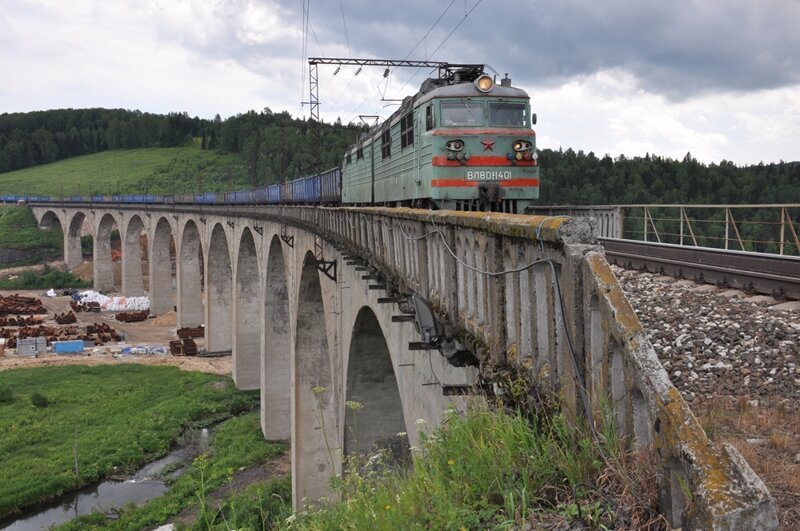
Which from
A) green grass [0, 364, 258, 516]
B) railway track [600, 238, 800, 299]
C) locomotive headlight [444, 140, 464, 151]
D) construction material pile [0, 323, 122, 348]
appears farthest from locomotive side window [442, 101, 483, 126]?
construction material pile [0, 323, 122, 348]

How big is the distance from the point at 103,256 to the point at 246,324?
4577cm

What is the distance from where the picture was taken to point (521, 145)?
14.5m

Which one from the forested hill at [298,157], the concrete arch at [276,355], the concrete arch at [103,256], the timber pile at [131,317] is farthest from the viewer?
the concrete arch at [103,256]

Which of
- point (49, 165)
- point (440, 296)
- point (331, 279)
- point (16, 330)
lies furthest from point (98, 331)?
point (49, 165)

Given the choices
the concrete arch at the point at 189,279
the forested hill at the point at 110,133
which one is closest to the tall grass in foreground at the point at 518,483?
the concrete arch at the point at 189,279

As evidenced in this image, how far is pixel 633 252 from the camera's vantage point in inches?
477

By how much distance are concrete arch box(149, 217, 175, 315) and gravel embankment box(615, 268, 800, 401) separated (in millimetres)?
58362

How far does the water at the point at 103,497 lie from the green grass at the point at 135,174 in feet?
299

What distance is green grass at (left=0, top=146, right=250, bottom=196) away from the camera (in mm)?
121688

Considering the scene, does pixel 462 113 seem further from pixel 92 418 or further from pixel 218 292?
pixel 218 292

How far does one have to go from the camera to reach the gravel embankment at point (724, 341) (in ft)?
19.0

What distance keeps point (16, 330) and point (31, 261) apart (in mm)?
38207

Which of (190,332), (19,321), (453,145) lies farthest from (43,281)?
(453,145)

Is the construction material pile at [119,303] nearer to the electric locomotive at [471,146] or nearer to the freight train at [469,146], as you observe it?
the freight train at [469,146]
